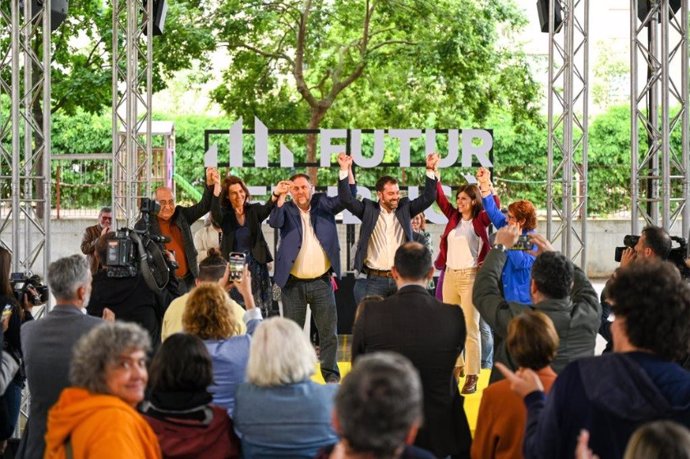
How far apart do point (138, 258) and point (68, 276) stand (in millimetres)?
1708

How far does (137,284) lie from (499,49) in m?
15.7

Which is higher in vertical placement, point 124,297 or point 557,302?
point 557,302

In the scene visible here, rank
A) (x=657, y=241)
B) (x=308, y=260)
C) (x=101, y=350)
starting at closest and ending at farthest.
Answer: (x=101, y=350)
(x=657, y=241)
(x=308, y=260)

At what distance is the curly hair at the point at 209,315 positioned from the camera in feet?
13.6

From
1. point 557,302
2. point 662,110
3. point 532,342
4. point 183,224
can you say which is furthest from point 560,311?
point 662,110

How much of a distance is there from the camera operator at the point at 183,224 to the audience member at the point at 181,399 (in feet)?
14.4

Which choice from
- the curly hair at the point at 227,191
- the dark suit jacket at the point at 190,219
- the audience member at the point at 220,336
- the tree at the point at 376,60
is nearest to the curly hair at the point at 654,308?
the audience member at the point at 220,336

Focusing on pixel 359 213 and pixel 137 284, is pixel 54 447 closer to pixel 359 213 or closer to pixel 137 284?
pixel 137 284

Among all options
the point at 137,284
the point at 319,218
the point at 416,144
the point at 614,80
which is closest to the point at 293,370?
the point at 137,284

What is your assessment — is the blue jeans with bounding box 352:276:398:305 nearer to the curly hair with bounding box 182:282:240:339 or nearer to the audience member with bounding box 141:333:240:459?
the curly hair with bounding box 182:282:240:339

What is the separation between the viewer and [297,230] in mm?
7504

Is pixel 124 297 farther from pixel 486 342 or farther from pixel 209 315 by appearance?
pixel 486 342

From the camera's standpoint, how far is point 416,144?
70.7ft

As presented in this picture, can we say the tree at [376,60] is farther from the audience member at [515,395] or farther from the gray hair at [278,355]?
the gray hair at [278,355]
